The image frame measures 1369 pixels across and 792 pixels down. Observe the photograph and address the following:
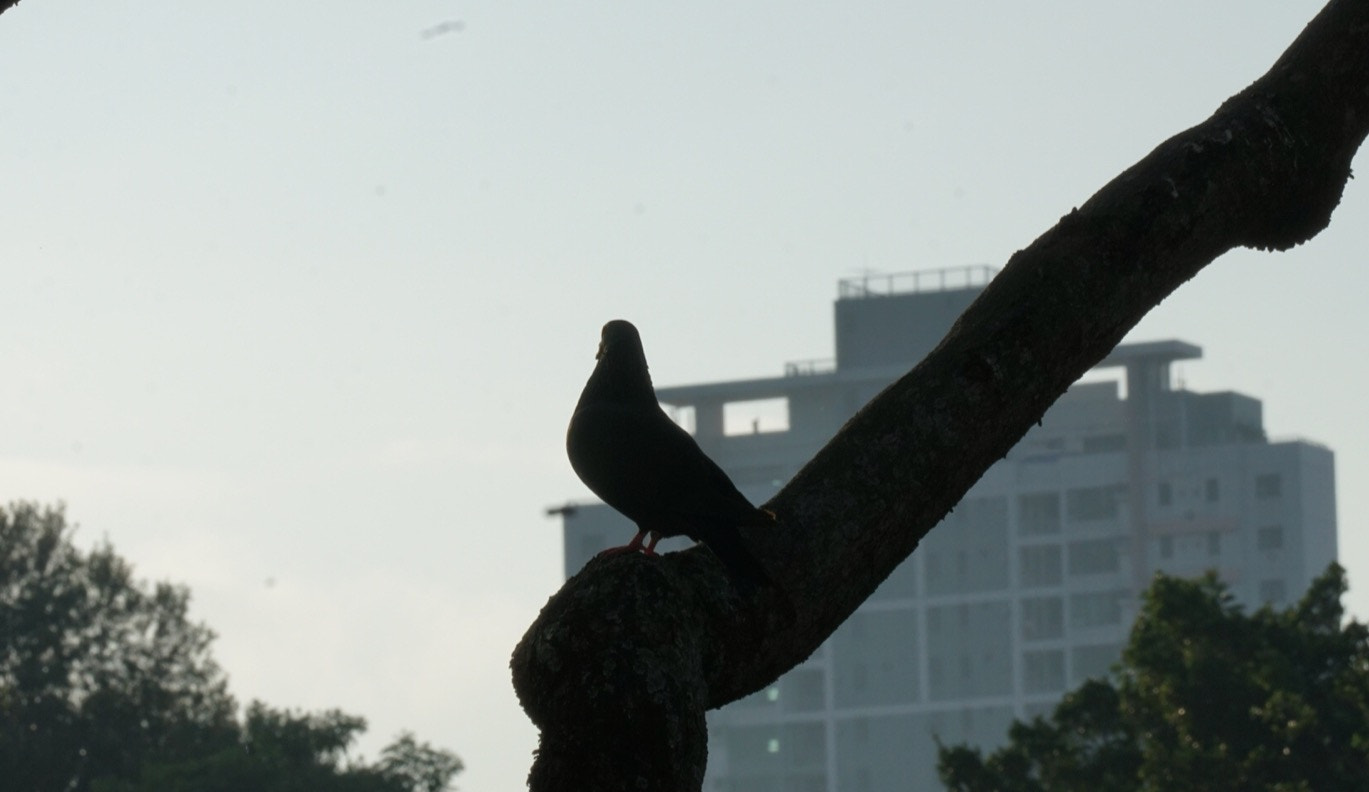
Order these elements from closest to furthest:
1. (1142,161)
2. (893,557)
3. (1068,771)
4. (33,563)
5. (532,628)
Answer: (532,628) < (893,557) < (1142,161) < (1068,771) < (33,563)

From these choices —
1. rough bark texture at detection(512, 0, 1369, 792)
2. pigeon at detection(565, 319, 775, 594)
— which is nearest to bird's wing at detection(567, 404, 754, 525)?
pigeon at detection(565, 319, 775, 594)

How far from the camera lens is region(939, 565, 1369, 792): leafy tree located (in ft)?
164

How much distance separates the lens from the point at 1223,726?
5222cm

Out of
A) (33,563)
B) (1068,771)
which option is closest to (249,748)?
(33,563)

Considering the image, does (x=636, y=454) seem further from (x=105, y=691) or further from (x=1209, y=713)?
(x=105, y=691)

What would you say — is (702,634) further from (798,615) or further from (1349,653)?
(1349,653)

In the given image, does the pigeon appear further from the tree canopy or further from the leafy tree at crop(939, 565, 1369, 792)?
the tree canopy

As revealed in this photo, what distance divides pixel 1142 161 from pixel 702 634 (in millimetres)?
2485


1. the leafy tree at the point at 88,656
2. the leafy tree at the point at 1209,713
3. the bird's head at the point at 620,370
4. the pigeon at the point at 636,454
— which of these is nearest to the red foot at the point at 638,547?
the pigeon at the point at 636,454

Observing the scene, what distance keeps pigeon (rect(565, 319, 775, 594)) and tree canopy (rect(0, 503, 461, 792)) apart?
78.1 m

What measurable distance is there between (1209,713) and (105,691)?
56221 millimetres

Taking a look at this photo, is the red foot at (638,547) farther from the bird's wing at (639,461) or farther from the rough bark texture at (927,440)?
the rough bark texture at (927,440)

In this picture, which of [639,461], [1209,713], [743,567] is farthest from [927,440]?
[1209,713]

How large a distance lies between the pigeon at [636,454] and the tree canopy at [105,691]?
256ft
